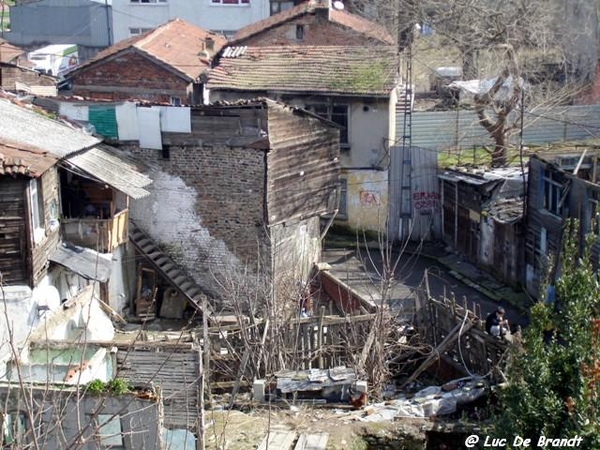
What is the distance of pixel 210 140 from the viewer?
1900 cm

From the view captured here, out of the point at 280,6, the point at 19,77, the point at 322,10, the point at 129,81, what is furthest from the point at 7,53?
the point at 322,10

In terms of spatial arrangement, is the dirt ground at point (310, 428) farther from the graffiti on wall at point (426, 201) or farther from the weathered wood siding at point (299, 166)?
the graffiti on wall at point (426, 201)

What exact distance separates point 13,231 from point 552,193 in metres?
10.8

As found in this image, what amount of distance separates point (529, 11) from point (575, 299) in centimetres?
1886

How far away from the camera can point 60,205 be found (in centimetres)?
1730

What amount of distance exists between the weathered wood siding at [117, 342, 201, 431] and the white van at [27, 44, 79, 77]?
2838 centimetres

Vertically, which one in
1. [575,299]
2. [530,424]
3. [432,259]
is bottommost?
[432,259]

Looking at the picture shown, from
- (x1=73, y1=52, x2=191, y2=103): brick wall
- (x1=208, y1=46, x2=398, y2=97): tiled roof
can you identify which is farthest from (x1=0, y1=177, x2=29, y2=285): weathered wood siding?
(x1=73, y1=52, x2=191, y2=103): brick wall

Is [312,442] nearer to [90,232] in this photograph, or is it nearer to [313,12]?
[90,232]

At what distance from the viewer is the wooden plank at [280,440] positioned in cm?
1137

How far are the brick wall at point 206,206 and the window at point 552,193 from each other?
6005 mm

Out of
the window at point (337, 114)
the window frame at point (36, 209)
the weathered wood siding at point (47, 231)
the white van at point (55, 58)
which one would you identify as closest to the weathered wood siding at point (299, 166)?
the window at point (337, 114)

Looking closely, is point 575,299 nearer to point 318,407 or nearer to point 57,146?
point 318,407

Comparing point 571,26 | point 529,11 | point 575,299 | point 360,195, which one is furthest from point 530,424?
point 571,26
